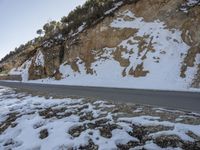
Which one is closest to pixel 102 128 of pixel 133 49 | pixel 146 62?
pixel 146 62

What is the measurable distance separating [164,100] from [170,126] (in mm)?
4082

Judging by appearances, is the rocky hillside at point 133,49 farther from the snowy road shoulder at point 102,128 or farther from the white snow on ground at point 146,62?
the snowy road shoulder at point 102,128

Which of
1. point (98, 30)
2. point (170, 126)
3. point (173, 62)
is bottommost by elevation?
point (170, 126)

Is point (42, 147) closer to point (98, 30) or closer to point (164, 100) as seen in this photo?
point (164, 100)

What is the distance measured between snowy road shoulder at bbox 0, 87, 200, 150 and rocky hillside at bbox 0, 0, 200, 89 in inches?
318

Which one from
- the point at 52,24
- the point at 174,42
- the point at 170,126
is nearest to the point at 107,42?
the point at 174,42

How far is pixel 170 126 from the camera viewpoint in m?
7.38

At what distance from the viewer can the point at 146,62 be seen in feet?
67.3

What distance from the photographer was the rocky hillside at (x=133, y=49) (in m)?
18.5

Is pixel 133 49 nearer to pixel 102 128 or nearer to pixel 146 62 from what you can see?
pixel 146 62

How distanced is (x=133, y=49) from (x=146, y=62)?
2448 millimetres

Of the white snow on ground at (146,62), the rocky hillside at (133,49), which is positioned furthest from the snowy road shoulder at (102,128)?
the rocky hillside at (133,49)

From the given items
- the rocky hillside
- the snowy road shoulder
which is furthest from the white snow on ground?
the snowy road shoulder

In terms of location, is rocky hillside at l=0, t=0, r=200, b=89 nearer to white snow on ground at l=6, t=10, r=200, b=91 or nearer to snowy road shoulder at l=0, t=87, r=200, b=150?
white snow on ground at l=6, t=10, r=200, b=91
